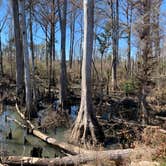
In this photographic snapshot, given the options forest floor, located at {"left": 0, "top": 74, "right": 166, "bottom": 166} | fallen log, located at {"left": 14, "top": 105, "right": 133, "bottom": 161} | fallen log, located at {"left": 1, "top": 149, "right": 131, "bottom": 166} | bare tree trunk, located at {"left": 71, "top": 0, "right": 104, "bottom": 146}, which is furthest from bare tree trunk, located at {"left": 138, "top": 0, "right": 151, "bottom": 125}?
fallen log, located at {"left": 1, "top": 149, "right": 131, "bottom": 166}

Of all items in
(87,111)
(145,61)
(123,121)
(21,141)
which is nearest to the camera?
(87,111)

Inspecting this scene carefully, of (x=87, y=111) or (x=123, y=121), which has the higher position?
(x=87, y=111)

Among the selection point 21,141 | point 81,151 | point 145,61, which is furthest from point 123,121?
point 21,141

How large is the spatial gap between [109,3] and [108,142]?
14.4 meters

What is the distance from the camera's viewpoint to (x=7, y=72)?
2989 centimetres

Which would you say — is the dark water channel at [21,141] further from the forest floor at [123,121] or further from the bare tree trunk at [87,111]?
the bare tree trunk at [87,111]

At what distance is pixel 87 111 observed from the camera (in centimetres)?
1049

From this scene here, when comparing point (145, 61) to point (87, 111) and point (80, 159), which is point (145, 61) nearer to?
point (87, 111)

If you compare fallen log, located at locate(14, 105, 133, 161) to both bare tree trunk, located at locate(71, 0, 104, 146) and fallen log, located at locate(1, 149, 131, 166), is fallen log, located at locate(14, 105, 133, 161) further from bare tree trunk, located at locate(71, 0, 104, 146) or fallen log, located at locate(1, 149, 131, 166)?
bare tree trunk, located at locate(71, 0, 104, 146)

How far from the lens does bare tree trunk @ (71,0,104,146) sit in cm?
1015

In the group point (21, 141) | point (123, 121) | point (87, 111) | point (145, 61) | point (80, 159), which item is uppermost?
point (145, 61)

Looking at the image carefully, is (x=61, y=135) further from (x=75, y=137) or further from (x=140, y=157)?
(x=140, y=157)

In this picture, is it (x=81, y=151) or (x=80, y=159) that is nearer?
(x=80, y=159)

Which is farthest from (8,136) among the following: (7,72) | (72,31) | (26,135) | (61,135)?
(72,31)
